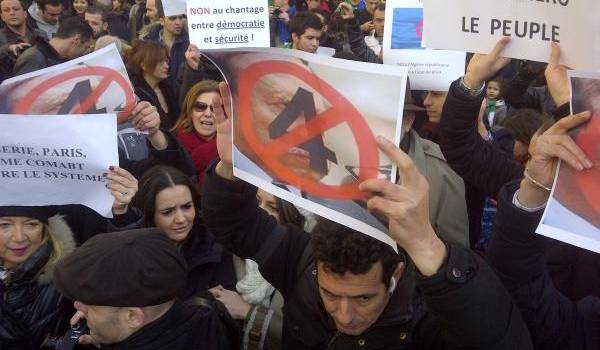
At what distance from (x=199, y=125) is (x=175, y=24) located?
10.4ft

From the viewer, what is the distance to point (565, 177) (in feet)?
5.64

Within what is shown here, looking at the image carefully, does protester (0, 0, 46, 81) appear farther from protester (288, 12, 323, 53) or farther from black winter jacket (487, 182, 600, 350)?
black winter jacket (487, 182, 600, 350)

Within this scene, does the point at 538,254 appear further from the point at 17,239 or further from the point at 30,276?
the point at 17,239

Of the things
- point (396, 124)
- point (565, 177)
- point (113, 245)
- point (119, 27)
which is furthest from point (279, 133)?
point (119, 27)

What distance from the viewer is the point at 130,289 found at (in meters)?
1.95

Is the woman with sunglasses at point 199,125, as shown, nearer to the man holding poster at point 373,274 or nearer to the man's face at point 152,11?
the man holding poster at point 373,274

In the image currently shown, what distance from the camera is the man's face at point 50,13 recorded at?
Answer: 8.40 m

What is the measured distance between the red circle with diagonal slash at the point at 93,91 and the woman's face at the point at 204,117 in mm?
1283

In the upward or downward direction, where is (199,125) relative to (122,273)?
downward

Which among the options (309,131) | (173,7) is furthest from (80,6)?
(309,131)

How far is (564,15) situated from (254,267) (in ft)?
5.56

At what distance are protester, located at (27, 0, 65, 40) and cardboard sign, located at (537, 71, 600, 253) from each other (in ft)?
25.3

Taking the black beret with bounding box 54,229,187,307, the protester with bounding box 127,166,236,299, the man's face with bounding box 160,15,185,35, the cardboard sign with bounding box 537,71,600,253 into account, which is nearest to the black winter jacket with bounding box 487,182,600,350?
the cardboard sign with bounding box 537,71,600,253

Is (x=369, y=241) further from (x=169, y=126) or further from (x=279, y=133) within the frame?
(x=169, y=126)
